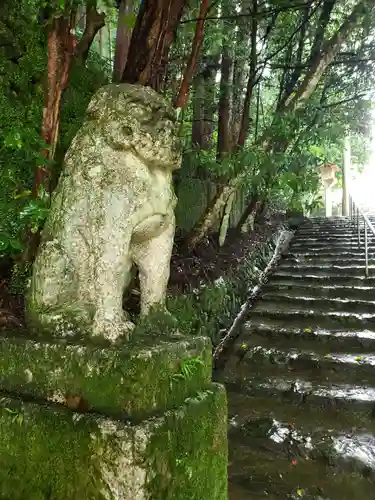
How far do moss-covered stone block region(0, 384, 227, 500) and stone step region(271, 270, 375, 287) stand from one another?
4738 mm

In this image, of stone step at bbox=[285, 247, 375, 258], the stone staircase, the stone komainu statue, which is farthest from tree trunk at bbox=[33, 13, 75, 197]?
stone step at bbox=[285, 247, 375, 258]

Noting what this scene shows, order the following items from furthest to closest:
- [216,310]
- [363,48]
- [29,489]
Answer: [363,48] → [216,310] → [29,489]

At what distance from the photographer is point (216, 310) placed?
4879 millimetres

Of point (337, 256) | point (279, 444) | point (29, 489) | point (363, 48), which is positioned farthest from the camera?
point (337, 256)

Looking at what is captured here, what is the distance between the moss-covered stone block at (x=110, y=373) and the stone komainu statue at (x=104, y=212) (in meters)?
0.11

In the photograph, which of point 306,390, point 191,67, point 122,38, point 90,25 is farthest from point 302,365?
point 122,38

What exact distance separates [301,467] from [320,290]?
10.7 ft

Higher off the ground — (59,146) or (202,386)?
(59,146)

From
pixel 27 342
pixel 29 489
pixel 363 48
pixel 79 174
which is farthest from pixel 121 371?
pixel 363 48

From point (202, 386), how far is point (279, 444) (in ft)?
5.71

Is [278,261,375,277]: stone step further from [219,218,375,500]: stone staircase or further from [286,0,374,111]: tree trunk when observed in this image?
[286,0,374,111]: tree trunk

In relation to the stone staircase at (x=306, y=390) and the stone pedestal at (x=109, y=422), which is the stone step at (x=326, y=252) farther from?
the stone pedestal at (x=109, y=422)

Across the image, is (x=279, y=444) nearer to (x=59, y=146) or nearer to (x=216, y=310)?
(x=216, y=310)

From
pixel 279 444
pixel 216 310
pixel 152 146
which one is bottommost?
pixel 279 444
